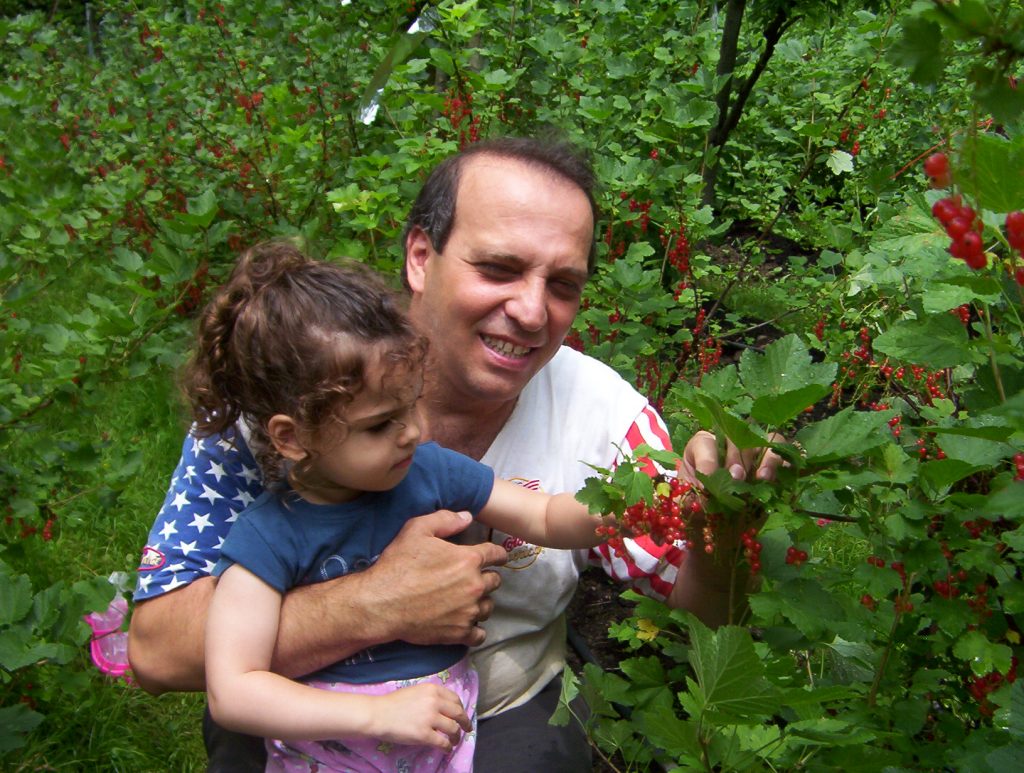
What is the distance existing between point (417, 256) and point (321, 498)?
0.67 meters

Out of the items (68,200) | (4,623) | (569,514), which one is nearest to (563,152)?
(569,514)

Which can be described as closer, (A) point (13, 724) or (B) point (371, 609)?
(B) point (371, 609)

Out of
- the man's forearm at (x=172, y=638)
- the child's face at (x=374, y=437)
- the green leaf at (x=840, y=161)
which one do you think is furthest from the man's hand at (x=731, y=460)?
the green leaf at (x=840, y=161)

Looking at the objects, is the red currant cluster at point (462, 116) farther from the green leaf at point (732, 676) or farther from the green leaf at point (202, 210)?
the green leaf at point (732, 676)

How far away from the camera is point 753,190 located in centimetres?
448

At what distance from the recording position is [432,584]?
1.64 m

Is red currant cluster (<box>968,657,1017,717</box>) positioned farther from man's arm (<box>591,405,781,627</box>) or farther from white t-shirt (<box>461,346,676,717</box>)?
white t-shirt (<box>461,346,676,717</box>)

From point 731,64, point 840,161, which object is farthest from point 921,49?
point 731,64

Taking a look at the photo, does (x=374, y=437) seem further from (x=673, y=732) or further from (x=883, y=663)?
(x=883, y=663)

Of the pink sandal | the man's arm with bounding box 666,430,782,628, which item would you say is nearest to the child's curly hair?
the man's arm with bounding box 666,430,782,628

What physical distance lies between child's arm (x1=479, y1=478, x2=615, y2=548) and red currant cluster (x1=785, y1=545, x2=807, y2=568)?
0.51 m

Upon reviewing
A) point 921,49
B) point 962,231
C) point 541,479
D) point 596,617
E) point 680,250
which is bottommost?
point 596,617

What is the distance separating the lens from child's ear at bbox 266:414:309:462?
152 cm

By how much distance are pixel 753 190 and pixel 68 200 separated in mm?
2934
